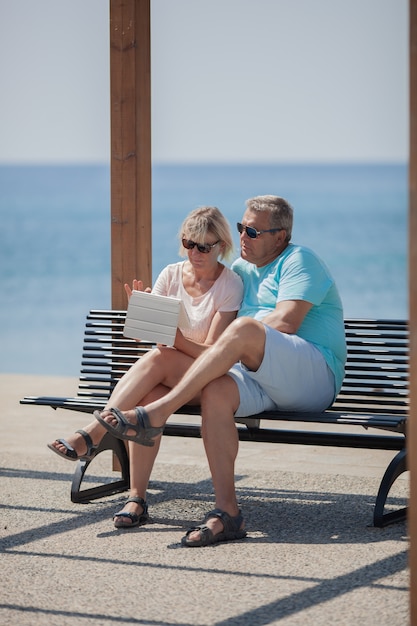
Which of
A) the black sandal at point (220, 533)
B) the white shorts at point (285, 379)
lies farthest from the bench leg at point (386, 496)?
A: the black sandal at point (220, 533)

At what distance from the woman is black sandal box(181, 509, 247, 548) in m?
0.37

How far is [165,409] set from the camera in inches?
178

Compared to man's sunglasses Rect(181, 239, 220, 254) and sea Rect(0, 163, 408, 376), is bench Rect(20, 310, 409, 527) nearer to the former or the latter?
man's sunglasses Rect(181, 239, 220, 254)

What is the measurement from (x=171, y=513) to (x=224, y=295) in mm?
940

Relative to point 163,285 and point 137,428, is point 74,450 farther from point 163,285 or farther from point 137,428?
point 163,285

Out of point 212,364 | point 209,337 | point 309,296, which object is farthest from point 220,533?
point 309,296

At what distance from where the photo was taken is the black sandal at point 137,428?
4.46m

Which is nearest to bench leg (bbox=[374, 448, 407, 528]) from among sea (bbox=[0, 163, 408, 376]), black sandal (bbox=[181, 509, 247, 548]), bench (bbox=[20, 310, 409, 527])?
bench (bbox=[20, 310, 409, 527])

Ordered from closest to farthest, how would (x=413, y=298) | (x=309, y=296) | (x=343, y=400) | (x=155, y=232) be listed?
Result: (x=413, y=298) < (x=309, y=296) < (x=343, y=400) < (x=155, y=232)

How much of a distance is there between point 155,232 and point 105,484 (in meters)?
33.2

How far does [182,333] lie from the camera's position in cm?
504

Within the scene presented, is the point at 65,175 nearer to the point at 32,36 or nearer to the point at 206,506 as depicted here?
the point at 32,36

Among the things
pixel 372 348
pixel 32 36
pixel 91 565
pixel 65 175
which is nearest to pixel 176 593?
pixel 91 565

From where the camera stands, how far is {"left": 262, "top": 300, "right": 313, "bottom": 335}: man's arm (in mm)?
4844
